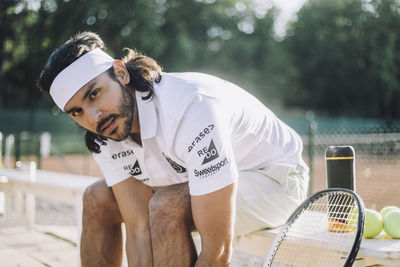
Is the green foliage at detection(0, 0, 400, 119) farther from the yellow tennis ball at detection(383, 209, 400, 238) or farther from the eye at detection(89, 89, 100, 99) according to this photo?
the yellow tennis ball at detection(383, 209, 400, 238)

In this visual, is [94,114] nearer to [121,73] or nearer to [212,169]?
[121,73]

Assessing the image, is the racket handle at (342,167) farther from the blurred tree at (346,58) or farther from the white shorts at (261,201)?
the blurred tree at (346,58)

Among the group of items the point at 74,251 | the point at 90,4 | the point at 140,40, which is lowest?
the point at 74,251

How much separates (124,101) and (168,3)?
99.2 feet

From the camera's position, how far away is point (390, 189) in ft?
29.1

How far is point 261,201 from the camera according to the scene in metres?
2.46

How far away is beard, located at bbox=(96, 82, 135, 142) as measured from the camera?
2258 millimetres

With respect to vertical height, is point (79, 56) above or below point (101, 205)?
above

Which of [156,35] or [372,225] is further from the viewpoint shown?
[156,35]

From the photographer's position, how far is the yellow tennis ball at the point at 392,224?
7.25 feet

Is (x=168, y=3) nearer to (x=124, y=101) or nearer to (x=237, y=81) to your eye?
(x=237, y=81)

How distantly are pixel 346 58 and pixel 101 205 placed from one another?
37145mm

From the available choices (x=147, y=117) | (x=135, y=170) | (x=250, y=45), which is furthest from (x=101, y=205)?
(x=250, y=45)

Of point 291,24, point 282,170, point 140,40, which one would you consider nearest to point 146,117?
point 282,170
